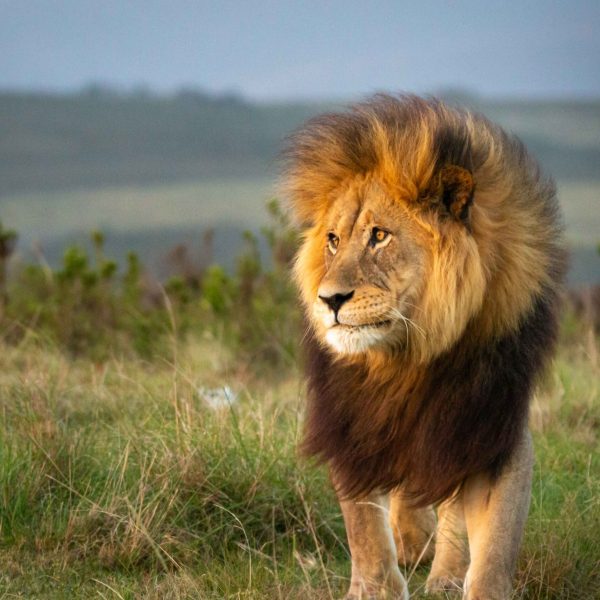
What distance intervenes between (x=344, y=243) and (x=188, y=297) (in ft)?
22.9

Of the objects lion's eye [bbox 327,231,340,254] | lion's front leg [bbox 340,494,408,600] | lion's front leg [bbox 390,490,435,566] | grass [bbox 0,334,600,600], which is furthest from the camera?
lion's front leg [bbox 390,490,435,566]

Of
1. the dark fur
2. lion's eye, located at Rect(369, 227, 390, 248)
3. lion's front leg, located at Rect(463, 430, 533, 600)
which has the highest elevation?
lion's eye, located at Rect(369, 227, 390, 248)

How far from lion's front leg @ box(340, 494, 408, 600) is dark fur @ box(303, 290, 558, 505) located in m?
0.07

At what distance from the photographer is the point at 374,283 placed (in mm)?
3568

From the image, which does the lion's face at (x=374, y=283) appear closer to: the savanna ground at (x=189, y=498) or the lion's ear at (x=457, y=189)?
the lion's ear at (x=457, y=189)

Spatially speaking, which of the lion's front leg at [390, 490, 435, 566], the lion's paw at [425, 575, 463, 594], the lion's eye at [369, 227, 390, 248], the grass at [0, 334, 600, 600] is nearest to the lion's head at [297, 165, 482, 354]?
the lion's eye at [369, 227, 390, 248]

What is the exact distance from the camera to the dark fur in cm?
380

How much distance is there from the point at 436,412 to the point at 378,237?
0.65m

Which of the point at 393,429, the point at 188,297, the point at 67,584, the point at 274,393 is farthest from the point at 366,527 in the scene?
the point at 188,297

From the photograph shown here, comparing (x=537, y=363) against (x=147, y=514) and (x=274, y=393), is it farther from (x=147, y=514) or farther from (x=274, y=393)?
(x=274, y=393)

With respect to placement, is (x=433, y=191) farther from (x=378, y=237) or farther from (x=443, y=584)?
(x=443, y=584)

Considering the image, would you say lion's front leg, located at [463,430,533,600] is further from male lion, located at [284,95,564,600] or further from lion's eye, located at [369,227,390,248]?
lion's eye, located at [369,227,390,248]

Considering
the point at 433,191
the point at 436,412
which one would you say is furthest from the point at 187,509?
the point at 433,191

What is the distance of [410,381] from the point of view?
12.7ft
